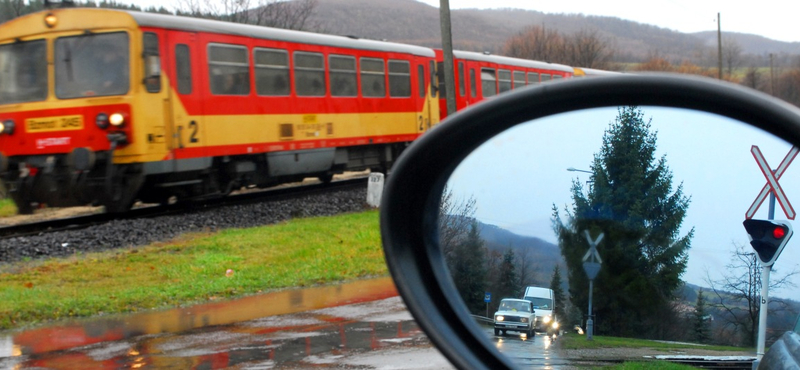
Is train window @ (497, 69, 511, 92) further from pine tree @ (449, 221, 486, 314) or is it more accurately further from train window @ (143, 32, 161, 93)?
pine tree @ (449, 221, 486, 314)

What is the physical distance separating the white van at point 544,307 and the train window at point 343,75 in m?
14.8

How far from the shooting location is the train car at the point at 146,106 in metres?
12.5

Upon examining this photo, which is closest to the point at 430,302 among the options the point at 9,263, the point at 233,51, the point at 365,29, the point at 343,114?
the point at 9,263

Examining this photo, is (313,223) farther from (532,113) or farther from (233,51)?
(532,113)

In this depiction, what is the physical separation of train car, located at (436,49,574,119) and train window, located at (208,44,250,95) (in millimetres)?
7184

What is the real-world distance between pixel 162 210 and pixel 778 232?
43.6ft

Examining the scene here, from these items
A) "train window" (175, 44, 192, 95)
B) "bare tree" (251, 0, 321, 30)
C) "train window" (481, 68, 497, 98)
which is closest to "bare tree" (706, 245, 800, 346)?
"train window" (175, 44, 192, 95)

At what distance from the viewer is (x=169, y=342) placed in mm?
5672

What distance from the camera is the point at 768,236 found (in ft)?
4.88

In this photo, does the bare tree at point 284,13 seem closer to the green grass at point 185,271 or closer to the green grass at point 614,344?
the green grass at point 185,271

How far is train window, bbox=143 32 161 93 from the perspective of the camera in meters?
12.5

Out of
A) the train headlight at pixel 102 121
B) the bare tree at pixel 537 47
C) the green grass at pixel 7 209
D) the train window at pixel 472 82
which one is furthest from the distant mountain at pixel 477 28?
the train headlight at pixel 102 121

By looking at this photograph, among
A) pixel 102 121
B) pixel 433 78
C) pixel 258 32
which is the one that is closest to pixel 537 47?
pixel 433 78

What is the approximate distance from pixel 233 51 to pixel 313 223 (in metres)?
3.71
